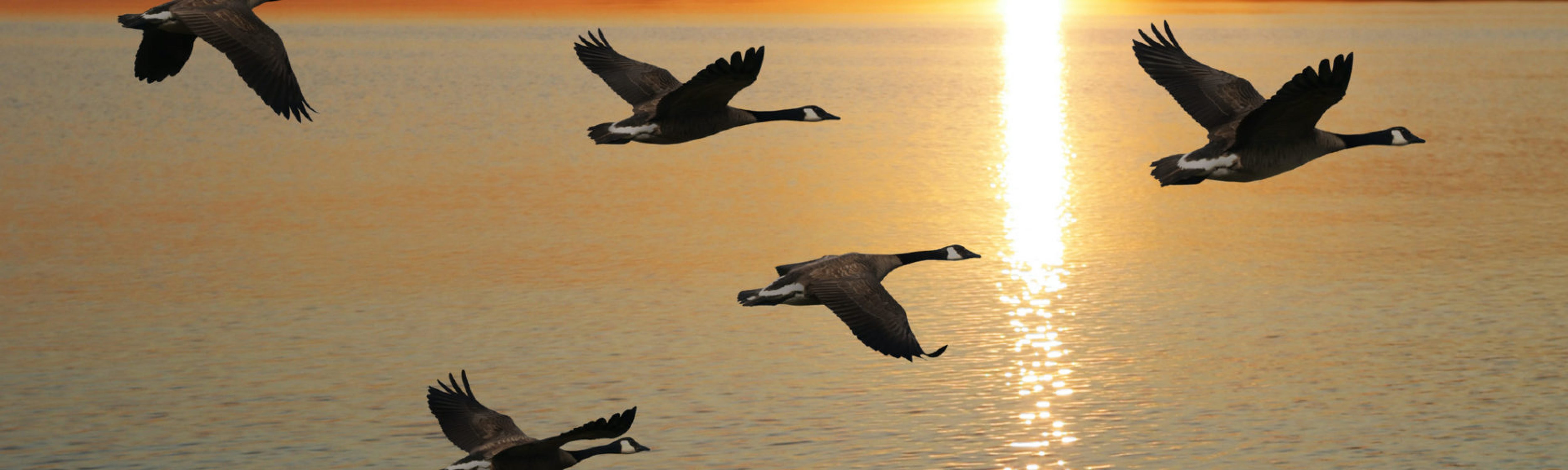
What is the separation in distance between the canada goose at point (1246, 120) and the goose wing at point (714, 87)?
3475mm

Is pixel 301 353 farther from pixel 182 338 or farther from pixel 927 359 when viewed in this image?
pixel 927 359

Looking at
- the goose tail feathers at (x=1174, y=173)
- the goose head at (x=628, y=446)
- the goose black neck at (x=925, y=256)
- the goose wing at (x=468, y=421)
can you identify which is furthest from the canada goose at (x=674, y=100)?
the goose tail feathers at (x=1174, y=173)

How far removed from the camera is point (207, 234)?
42750 mm

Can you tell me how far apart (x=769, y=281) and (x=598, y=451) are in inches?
775

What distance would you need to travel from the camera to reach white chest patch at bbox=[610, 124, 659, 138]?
60.6 ft

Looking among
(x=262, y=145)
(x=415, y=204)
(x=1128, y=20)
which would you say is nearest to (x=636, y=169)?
(x=415, y=204)

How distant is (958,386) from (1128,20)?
14458 cm

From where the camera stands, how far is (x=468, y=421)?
16.8 m

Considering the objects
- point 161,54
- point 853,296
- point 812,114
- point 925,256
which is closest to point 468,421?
point 853,296

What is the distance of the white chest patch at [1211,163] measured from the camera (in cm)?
1695

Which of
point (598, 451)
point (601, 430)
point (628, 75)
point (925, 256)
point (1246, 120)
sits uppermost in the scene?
point (628, 75)

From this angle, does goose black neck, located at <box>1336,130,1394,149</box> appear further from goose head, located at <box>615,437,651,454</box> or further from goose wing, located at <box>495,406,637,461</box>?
goose wing, located at <box>495,406,637,461</box>

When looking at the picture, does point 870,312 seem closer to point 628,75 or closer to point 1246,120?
point 1246,120

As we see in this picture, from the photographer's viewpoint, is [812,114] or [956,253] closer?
[956,253]
